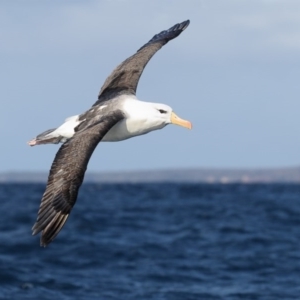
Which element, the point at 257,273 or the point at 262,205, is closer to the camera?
the point at 257,273

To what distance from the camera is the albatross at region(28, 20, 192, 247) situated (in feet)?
31.4

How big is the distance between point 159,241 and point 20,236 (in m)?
3.61

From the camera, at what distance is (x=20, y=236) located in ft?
77.3

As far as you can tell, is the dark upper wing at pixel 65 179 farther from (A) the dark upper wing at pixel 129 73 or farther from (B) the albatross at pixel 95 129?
(A) the dark upper wing at pixel 129 73

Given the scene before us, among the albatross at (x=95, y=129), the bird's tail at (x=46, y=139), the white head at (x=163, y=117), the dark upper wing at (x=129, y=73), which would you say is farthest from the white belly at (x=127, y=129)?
the dark upper wing at (x=129, y=73)

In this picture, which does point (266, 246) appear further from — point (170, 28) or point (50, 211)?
point (50, 211)

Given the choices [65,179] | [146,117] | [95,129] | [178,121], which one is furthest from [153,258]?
[65,179]

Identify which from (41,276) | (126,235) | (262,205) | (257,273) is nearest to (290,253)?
(257,273)

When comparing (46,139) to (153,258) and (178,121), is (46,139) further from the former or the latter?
(153,258)

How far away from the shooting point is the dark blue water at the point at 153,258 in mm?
17469

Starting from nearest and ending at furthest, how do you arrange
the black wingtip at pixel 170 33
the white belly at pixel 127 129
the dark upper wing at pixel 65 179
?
the dark upper wing at pixel 65 179
the white belly at pixel 127 129
the black wingtip at pixel 170 33

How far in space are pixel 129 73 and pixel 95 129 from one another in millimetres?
2598

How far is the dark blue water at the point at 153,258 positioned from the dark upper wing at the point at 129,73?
5470 millimetres

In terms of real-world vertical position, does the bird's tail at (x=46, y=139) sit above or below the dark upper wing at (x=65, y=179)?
above
